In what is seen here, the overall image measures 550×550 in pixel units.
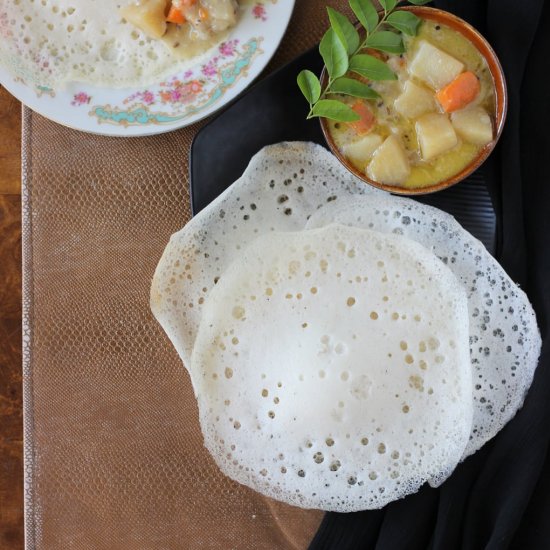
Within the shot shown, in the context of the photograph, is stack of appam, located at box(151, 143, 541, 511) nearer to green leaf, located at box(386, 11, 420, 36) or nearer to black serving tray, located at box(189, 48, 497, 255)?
black serving tray, located at box(189, 48, 497, 255)

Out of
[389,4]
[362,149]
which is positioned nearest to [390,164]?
[362,149]

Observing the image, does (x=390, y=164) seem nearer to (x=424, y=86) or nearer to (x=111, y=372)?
(x=424, y=86)

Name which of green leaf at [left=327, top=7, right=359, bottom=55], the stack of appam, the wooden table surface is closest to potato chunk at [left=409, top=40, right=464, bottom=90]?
green leaf at [left=327, top=7, right=359, bottom=55]

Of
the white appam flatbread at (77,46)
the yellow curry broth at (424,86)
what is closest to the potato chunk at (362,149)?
the yellow curry broth at (424,86)

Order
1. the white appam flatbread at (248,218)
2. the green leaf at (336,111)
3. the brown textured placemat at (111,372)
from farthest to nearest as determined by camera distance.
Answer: the brown textured placemat at (111,372) → the white appam flatbread at (248,218) → the green leaf at (336,111)

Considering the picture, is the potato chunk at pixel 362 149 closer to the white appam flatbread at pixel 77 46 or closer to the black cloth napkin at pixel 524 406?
the black cloth napkin at pixel 524 406
